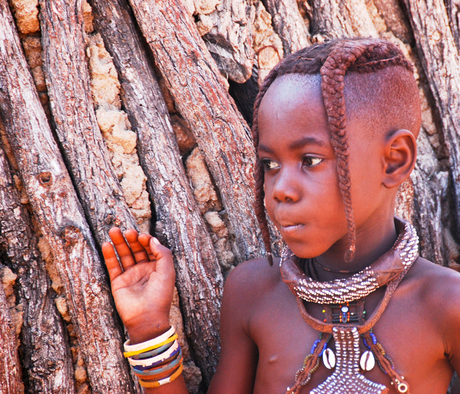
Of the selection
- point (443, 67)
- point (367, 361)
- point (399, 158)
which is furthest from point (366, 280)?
point (443, 67)

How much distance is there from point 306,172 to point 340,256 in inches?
17.9

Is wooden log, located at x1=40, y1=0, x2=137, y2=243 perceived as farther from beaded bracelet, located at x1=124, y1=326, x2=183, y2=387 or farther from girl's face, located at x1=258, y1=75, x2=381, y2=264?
girl's face, located at x1=258, y1=75, x2=381, y2=264

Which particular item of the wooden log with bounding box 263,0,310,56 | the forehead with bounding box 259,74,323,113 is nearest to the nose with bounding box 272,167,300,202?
the forehead with bounding box 259,74,323,113

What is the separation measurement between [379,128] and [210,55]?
3.41ft

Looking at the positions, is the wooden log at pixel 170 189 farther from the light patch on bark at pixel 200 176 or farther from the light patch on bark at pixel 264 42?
the light patch on bark at pixel 264 42

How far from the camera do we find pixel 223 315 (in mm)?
1901

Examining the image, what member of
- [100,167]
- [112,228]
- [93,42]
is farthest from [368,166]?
[93,42]

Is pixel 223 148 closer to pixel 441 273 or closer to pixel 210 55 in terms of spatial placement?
pixel 210 55

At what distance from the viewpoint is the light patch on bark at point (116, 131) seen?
204 centimetres

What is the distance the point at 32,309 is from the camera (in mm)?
1891

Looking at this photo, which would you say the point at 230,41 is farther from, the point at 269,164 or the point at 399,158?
the point at 399,158

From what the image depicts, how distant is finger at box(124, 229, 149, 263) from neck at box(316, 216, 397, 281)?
30.0 inches

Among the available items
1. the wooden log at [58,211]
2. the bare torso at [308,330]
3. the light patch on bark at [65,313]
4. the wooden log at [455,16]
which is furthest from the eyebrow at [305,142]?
the wooden log at [455,16]

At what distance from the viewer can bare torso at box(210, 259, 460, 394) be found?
1.49m
